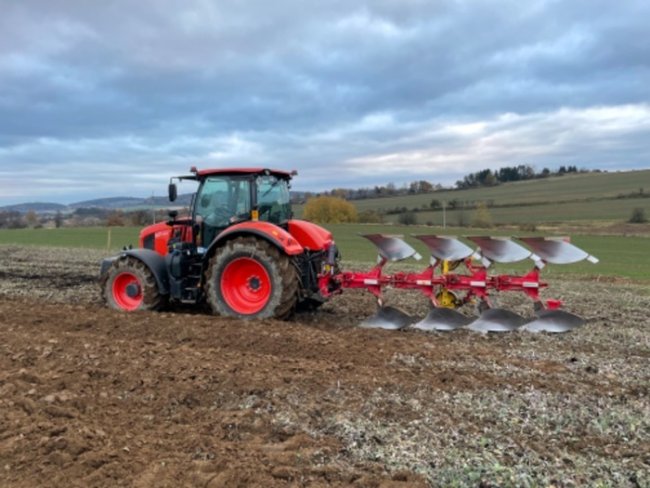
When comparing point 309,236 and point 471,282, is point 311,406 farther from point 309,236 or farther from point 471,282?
point 309,236

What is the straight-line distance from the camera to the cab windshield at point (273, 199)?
Result: 8.83m

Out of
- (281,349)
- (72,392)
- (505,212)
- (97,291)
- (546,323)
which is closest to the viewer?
(72,392)

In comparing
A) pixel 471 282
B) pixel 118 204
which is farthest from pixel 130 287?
pixel 118 204

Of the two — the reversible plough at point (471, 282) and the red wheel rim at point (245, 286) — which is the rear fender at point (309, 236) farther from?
the red wheel rim at point (245, 286)

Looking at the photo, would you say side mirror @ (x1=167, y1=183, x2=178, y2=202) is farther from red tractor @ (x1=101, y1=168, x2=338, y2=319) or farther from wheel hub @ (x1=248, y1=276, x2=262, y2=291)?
wheel hub @ (x1=248, y1=276, x2=262, y2=291)

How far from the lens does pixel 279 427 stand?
426cm

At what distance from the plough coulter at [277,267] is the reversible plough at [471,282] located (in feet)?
0.04

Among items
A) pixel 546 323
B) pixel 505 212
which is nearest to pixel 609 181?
pixel 505 212

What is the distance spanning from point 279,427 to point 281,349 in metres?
2.34

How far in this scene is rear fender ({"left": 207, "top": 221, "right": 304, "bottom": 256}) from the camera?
7980mm

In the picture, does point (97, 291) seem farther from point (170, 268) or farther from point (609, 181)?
point (609, 181)

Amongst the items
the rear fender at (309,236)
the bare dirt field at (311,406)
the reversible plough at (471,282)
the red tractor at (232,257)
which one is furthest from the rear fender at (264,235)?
the bare dirt field at (311,406)

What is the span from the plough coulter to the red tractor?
0.01 meters

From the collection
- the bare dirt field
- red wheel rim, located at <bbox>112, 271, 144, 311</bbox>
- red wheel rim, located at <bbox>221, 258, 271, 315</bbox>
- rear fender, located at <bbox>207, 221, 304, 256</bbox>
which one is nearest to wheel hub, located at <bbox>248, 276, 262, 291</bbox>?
red wheel rim, located at <bbox>221, 258, 271, 315</bbox>
